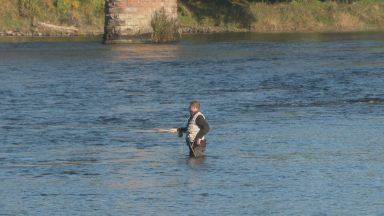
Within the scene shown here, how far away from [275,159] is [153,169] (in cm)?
254

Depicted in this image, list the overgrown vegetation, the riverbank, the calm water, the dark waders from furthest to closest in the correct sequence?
the riverbank → the overgrown vegetation → the dark waders → the calm water

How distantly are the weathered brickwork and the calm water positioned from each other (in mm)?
13002

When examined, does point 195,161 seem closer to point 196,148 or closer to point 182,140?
point 196,148

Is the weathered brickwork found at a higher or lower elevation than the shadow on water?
lower

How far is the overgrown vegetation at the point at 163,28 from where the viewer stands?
224 feet

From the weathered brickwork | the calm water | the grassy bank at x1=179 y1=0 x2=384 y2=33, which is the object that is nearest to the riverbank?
the grassy bank at x1=179 y1=0 x2=384 y2=33

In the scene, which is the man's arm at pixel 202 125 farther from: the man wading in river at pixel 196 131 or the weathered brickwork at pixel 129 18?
the weathered brickwork at pixel 129 18

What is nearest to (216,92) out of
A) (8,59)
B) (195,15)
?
(8,59)

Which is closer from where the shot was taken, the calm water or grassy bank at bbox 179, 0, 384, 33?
the calm water

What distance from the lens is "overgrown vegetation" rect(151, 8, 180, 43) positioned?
6812cm

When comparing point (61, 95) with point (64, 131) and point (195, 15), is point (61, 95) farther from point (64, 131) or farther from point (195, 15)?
point (195, 15)

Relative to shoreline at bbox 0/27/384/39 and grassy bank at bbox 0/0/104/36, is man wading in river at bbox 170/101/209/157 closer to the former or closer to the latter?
shoreline at bbox 0/27/384/39

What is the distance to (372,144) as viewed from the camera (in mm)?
26719

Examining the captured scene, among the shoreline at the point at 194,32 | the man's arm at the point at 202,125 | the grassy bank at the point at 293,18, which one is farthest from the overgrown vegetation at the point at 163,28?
the man's arm at the point at 202,125
